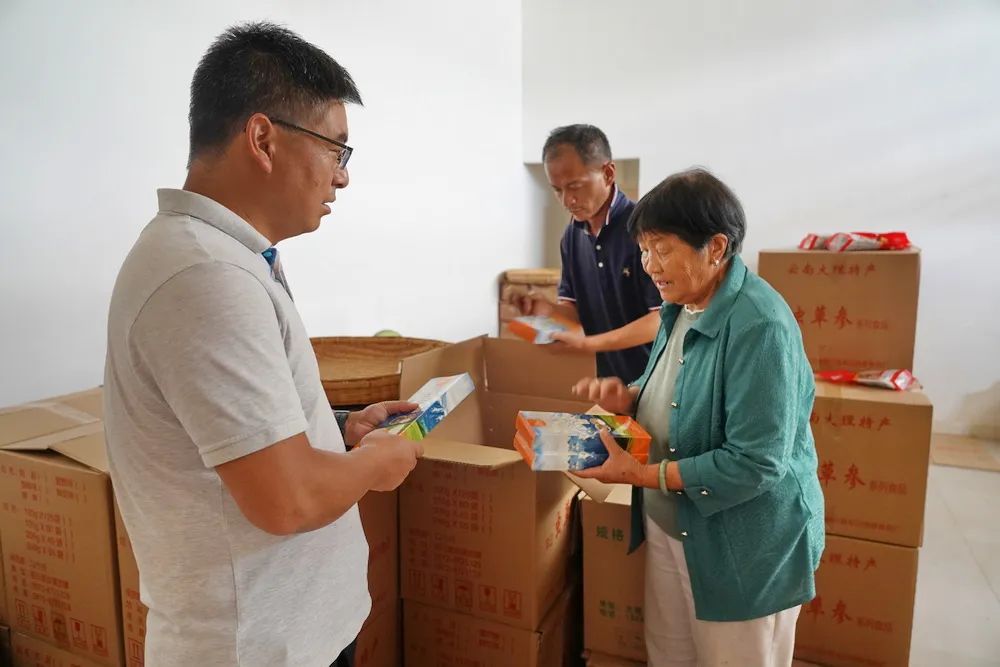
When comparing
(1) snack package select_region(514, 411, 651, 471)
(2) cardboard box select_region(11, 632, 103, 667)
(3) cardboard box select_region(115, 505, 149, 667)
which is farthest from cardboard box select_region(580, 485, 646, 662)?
(2) cardboard box select_region(11, 632, 103, 667)

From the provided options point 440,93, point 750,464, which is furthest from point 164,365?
point 440,93

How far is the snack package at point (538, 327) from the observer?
178 cm

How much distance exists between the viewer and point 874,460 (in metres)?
1.70

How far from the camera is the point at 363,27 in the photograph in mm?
2750

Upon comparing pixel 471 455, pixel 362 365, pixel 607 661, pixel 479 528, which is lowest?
pixel 607 661

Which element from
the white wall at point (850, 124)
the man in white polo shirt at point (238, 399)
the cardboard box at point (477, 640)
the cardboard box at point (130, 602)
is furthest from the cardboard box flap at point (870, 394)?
the white wall at point (850, 124)

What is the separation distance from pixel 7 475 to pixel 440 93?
9.17ft

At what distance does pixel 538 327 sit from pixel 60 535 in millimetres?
1210

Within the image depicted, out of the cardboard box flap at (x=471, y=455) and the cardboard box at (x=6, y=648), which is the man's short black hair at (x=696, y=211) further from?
the cardboard box at (x=6, y=648)

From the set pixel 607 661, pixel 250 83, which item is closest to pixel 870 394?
pixel 607 661

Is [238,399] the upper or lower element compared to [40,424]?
upper

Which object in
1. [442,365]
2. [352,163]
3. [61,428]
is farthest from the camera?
[352,163]

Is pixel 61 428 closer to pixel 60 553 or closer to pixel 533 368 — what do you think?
pixel 60 553

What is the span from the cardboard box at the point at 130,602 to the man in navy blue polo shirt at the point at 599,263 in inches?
43.3
